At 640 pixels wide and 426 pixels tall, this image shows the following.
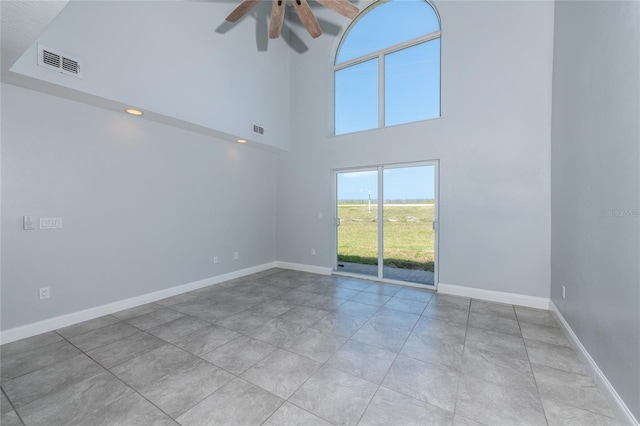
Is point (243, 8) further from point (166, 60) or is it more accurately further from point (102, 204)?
point (102, 204)

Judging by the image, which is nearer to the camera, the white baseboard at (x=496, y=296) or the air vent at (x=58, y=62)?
the air vent at (x=58, y=62)

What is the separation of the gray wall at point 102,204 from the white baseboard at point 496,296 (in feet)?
12.5

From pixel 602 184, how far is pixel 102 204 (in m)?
5.01

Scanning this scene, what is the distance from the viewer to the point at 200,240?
420cm

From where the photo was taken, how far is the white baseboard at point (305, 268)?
499 centimetres

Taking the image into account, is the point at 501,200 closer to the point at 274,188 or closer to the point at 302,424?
the point at 302,424

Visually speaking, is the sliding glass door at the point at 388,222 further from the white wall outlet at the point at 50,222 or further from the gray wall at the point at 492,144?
the white wall outlet at the point at 50,222

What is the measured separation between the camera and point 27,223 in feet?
8.52

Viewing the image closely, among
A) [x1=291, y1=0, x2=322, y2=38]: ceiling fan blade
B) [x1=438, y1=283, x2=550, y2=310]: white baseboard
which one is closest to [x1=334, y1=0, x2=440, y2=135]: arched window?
[x1=291, y1=0, x2=322, y2=38]: ceiling fan blade

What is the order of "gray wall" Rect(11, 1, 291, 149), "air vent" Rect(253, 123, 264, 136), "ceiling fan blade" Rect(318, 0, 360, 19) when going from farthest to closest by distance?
"air vent" Rect(253, 123, 264, 136) < "ceiling fan blade" Rect(318, 0, 360, 19) < "gray wall" Rect(11, 1, 291, 149)

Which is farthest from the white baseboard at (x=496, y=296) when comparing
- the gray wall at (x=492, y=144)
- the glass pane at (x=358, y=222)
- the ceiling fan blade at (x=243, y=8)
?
the ceiling fan blade at (x=243, y=8)

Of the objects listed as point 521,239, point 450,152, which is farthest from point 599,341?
point 450,152

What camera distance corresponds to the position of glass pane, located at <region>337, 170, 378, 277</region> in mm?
4637

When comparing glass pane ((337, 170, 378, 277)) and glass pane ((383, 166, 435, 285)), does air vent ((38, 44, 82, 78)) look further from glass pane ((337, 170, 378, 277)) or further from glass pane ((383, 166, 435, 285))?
glass pane ((383, 166, 435, 285))
